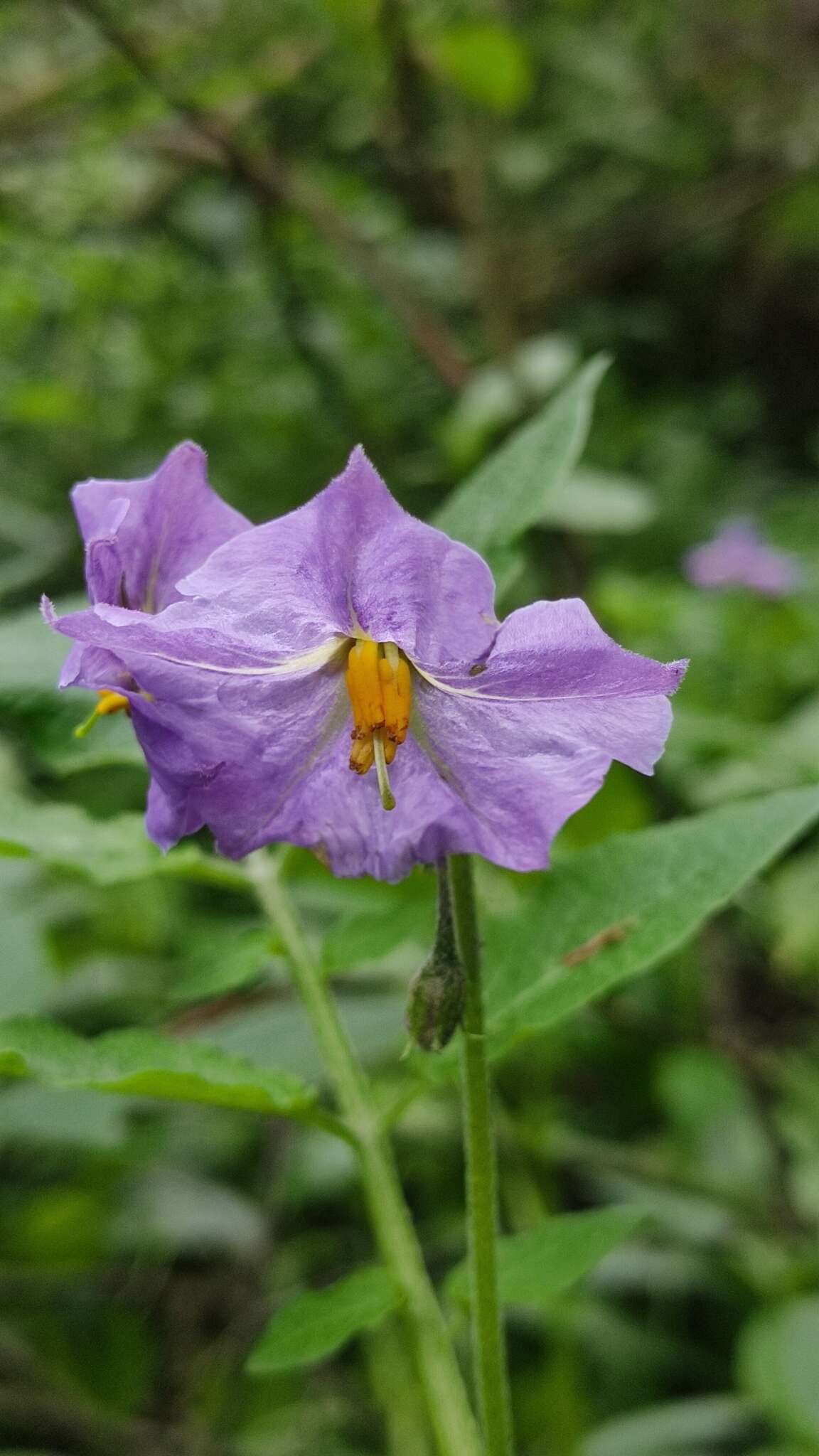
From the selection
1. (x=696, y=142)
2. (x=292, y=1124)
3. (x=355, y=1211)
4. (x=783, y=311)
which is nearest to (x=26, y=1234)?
(x=292, y=1124)

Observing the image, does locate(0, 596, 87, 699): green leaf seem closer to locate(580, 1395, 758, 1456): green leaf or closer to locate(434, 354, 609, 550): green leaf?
locate(434, 354, 609, 550): green leaf

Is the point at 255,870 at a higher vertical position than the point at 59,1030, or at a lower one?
lower

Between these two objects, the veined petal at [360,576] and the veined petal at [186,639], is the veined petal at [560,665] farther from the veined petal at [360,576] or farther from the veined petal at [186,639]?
the veined petal at [186,639]

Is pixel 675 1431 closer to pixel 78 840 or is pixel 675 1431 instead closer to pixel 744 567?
pixel 78 840

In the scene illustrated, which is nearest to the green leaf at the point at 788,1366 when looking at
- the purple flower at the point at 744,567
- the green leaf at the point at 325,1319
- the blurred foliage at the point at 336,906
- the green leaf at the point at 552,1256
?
the blurred foliage at the point at 336,906

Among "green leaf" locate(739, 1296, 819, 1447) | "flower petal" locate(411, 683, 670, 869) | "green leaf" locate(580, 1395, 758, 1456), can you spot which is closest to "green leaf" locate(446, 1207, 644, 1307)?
"flower petal" locate(411, 683, 670, 869)

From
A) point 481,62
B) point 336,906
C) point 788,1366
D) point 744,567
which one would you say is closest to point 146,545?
point 336,906

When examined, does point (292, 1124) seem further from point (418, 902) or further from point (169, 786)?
point (169, 786)
